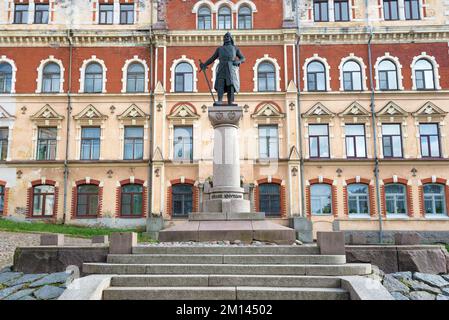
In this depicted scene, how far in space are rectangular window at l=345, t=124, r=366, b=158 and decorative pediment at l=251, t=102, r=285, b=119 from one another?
4.37m

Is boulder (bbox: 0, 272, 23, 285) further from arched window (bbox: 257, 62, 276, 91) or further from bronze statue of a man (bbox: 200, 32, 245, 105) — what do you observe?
arched window (bbox: 257, 62, 276, 91)

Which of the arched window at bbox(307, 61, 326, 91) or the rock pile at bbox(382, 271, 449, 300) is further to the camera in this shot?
the arched window at bbox(307, 61, 326, 91)

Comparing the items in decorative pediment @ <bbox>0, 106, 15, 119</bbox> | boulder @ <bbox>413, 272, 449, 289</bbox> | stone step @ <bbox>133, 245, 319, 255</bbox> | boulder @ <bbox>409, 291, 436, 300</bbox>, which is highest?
decorative pediment @ <bbox>0, 106, 15, 119</bbox>

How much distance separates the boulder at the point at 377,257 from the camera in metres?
9.66

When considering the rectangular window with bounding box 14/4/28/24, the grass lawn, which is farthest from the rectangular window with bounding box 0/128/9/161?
the rectangular window with bounding box 14/4/28/24

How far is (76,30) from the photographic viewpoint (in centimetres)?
2852

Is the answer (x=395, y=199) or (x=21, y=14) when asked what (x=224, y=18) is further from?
(x=395, y=199)

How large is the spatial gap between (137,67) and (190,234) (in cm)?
1946

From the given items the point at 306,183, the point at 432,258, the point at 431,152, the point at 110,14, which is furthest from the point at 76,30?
the point at 432,258

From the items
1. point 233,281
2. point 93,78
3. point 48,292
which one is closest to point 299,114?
point 93,78

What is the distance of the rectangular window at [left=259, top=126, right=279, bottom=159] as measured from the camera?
27.4 meters

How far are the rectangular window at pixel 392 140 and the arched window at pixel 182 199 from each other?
12.5 metres

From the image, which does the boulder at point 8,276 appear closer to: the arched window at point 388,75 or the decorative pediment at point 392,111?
the decorative pediment at point 392,111
